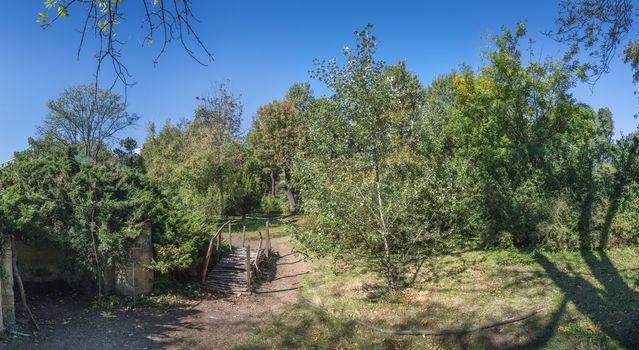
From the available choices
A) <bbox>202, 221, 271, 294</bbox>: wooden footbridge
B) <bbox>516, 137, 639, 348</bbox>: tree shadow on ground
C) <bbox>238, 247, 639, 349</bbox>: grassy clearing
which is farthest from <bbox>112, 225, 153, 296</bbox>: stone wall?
<bbox>516, 137, 639, 348</bbox>: tree shadow on ground

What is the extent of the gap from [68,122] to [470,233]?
40.9 m

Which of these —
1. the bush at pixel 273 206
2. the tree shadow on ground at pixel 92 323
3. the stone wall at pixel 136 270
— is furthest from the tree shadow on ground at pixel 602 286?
the bush at pixel 273 206

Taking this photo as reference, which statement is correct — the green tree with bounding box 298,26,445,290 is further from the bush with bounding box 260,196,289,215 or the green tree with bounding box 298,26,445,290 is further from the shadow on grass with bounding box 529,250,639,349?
the bush with bounding box 260,196,289,215

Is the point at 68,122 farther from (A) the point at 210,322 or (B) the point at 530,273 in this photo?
(B) the point at 530,273

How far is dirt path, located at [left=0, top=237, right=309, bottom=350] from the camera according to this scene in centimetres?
780

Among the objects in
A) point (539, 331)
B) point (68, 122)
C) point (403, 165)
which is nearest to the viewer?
point (539, 331)

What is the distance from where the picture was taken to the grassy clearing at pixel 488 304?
6.88 meters

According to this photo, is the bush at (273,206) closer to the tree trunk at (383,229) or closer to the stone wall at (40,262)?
the stone wall at (40,262)

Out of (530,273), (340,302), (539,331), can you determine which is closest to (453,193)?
(530,273)

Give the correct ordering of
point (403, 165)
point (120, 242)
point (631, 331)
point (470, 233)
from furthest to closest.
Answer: point (470, 233) → point (403, 165) → point (120, 242) → point (631, 331)

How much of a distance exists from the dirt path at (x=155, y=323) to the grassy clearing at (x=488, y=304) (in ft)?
2.13

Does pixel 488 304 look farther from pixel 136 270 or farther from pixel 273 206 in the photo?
pixel 273 206

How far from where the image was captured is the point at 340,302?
993 centimetres

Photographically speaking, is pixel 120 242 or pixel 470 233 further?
pixel 470 233
